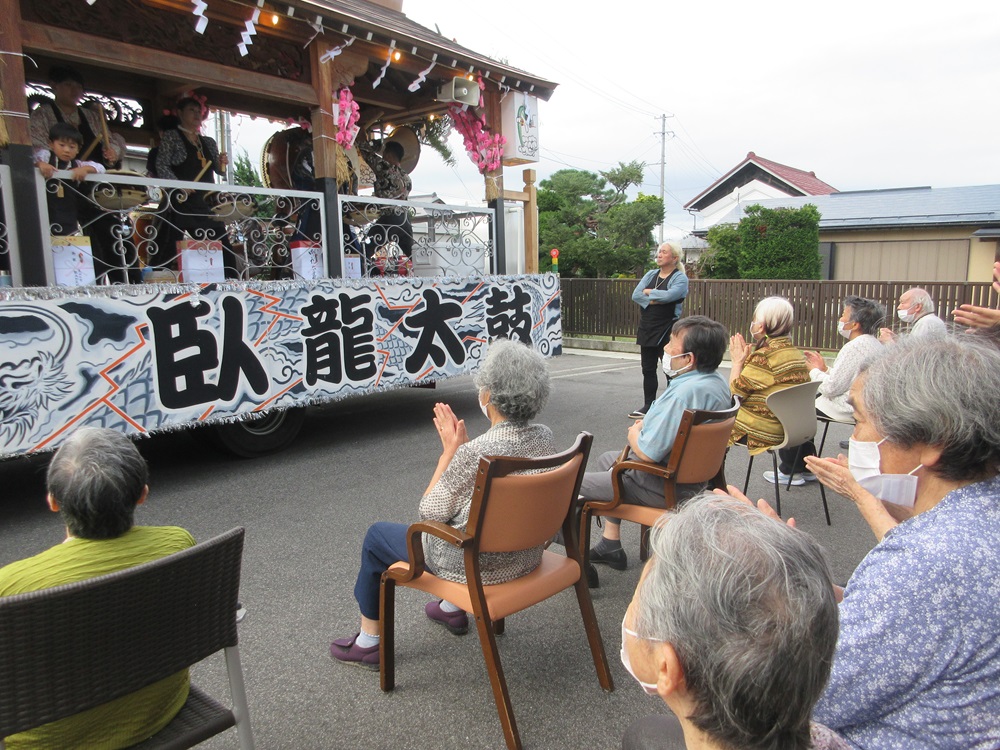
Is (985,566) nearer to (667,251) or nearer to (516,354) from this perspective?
(516,354)

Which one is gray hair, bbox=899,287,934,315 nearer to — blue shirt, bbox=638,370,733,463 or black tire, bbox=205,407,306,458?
blue shirt, bbox=638,370,733,463

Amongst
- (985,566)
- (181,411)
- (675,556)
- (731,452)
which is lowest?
(731,452)

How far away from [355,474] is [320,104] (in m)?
3.47

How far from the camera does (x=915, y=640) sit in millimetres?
1251

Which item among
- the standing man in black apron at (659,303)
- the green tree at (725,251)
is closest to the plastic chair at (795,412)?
the standing man in black apron at (659,303)

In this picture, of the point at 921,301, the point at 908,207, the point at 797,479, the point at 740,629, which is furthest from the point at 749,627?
the point at 908,207

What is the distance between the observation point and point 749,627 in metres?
0.99

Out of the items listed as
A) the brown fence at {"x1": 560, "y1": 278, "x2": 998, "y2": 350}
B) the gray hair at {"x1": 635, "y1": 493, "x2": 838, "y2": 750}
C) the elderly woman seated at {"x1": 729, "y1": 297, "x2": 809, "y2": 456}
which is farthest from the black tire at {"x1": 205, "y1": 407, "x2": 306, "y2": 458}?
the brown fence at {"x1": 560, "y1": 278, "x2": 998, "y2": 350}

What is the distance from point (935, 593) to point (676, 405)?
7.00 feet

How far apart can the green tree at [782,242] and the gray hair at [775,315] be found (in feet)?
42.0

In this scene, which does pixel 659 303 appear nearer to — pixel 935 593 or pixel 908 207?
pixel 935 593

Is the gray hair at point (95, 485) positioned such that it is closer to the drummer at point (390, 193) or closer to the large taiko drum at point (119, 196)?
the large taiko drum at point (119, 196)

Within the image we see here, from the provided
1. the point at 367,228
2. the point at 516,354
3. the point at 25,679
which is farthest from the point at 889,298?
the point at 25,679

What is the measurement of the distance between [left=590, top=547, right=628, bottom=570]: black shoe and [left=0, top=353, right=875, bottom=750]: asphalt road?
56 millimetres
